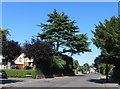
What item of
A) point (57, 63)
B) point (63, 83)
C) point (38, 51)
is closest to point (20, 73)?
point (38, 51)

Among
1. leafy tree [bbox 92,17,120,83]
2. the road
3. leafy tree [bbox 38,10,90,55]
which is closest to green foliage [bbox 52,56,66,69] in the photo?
leafy tree [bbox 38,10,90,55]

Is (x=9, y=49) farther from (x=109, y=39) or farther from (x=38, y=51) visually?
(x=38, y=51)

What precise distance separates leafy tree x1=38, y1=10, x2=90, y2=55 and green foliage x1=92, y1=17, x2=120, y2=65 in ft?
129

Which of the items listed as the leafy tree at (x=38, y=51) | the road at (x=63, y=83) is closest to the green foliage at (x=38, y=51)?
the leafy tree at (x=38, y=51)

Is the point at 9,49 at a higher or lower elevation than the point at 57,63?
lower

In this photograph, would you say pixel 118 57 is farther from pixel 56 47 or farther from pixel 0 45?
pixel 56 47

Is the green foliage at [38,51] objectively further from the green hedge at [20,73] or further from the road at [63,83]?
the road at [63,83]

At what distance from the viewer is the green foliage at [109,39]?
34.7 m

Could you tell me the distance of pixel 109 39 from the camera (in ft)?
117

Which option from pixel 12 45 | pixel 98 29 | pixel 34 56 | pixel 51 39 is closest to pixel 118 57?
pixel 98 29

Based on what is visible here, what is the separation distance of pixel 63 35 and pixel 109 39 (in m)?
43.9

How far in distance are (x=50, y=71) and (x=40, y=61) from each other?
755 centimetres

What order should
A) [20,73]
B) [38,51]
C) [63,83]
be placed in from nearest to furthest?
[63,83] < [38,51] < [20,73]

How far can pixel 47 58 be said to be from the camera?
2405 inches
